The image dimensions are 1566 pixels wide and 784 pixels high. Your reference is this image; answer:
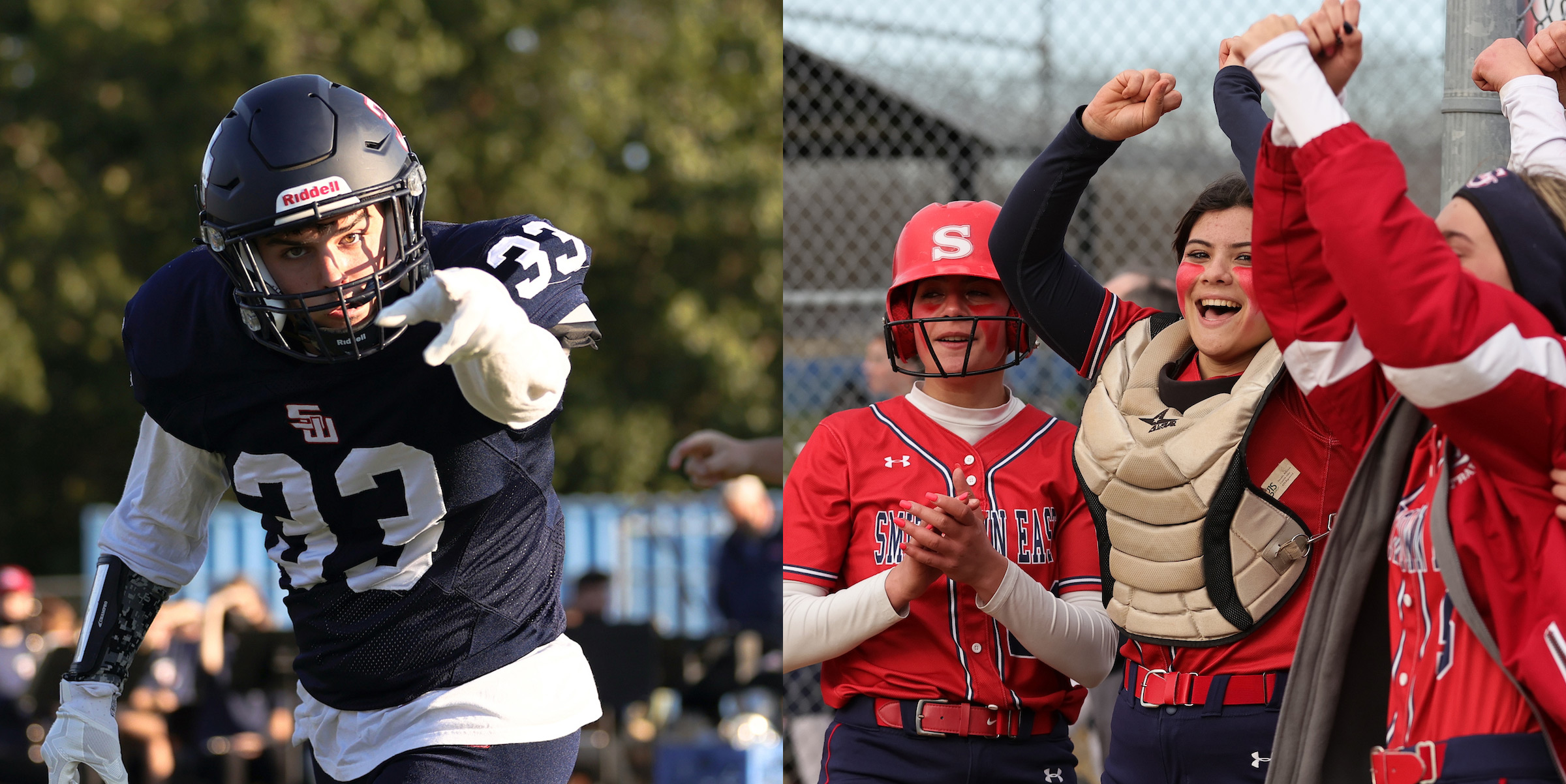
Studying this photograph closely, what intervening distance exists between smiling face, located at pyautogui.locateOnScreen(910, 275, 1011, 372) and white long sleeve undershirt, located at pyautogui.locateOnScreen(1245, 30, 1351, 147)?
0.98 m

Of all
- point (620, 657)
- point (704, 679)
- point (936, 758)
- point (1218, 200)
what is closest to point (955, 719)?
point (936, 758)

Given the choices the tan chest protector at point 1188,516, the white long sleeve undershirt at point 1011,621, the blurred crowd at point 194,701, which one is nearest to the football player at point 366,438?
the white long sleeve undershirt at point 1011,621

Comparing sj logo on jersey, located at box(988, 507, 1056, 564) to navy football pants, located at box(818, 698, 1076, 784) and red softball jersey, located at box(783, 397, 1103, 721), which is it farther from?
navy football pants, located at box(818, 698, 1076, 784)

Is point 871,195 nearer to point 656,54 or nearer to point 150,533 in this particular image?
point 150,533

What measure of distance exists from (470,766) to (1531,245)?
6.50ft

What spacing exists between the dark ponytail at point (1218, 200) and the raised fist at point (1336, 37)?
0.51 m

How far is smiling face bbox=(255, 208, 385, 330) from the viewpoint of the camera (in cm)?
259

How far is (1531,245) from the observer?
1.95 metres

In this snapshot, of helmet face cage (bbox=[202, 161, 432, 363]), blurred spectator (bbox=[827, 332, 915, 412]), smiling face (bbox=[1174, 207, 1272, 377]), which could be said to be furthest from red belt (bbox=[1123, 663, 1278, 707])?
blurred spectator (bbox=[827, 332, 915, 412])

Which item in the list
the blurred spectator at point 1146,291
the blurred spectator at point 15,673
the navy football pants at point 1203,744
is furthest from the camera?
the blurred spectator at point 15,673

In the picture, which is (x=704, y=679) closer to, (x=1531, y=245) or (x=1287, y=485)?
(x=1287, y=485)

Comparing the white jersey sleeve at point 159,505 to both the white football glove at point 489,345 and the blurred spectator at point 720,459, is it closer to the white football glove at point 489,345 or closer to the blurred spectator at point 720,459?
the white football glove at point 489,345

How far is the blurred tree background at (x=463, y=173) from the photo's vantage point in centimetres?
1577

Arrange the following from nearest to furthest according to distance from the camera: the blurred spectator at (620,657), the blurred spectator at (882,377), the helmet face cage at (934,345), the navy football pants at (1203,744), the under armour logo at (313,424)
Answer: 1. the navy football pants at (1203,744)
2. the under armour logo at (313,424)
3. the helmet face cage at (934,345)
4. the blurred spectator at (882,377)
5. the blurred spectator at (620,657)
